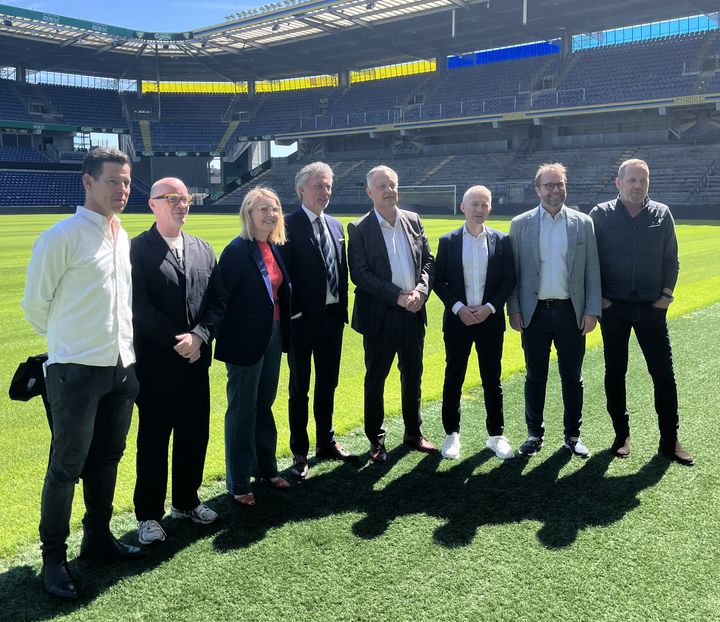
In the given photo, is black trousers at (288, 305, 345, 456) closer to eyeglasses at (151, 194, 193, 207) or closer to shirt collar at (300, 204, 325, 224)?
shirt collar at (300, 204, 325, 224)

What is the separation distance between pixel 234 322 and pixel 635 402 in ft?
12.6

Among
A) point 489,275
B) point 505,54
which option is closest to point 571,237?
point 489,275

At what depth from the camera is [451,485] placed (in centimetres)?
435

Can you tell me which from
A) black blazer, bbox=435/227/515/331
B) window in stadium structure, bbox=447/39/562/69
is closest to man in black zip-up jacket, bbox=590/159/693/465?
black blazer, bbox=435/227/515/331

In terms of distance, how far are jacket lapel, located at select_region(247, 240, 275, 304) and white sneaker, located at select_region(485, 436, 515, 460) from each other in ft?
6.60

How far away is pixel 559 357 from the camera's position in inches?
194

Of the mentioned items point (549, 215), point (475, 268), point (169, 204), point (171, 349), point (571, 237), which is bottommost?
point (171, 349)

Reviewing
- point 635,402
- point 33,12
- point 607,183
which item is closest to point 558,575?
point 635,402

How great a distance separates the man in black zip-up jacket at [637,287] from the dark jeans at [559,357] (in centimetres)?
24

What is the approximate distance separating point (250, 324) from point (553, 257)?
2.25m

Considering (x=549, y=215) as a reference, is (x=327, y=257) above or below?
below

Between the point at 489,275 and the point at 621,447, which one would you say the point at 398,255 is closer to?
the point at 489,275

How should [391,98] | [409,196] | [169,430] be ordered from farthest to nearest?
[391,98] < [409,196] < [169,430]

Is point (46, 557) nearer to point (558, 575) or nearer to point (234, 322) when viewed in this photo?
point (234, 322)
